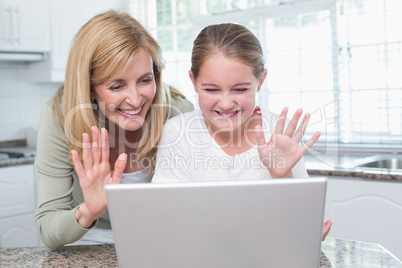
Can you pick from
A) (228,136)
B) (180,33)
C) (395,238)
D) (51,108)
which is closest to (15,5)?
(180,33)

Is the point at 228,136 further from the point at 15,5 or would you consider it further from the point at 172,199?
the point at 15,5

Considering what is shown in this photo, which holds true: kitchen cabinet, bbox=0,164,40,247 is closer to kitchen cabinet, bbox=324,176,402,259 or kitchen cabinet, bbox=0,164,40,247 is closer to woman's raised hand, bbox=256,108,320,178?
kitchen cabinet, bbox=324,176,402,259

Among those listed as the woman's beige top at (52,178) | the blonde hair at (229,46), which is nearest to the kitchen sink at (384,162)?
the blonde hair at (229,46)

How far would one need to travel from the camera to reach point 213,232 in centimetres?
73

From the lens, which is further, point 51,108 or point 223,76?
point 51,108

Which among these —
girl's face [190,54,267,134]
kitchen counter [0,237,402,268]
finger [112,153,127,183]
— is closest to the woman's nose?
girl's face [190,54,267,134]

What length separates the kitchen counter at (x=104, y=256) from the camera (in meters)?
0.93

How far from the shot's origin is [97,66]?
1336 millimetres

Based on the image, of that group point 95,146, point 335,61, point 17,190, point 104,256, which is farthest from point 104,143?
point 335,61

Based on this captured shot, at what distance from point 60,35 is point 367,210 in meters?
2.18

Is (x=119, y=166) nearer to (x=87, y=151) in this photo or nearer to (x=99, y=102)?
(x=87, y=151)

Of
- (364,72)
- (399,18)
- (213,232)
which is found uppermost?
(399,18)

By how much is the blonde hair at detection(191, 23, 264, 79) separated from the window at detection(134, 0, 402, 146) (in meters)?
1.43

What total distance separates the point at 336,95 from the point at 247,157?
1.52 meters
